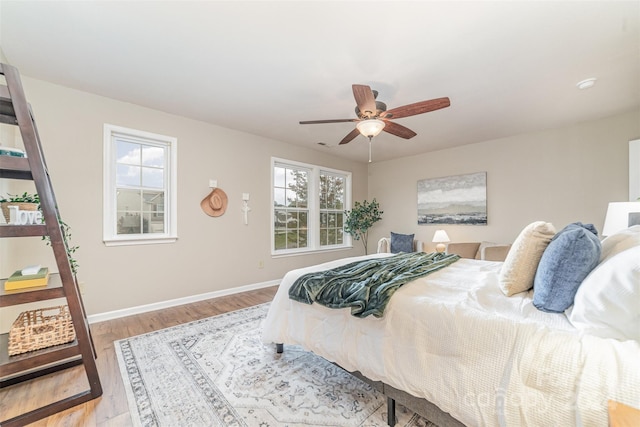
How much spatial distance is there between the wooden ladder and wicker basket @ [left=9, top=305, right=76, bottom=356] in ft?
0.27

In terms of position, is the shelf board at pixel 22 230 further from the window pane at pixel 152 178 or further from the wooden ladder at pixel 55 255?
the window pane at pixel 152 178

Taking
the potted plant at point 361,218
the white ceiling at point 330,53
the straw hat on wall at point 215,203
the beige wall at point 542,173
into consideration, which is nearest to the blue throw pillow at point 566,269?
the white ceiling at point 330,53

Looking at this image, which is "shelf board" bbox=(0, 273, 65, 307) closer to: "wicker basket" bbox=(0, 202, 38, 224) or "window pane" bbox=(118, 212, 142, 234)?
"wicker basket" bbox=(0, 202, 38, 224)

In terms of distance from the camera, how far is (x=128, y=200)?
317cm

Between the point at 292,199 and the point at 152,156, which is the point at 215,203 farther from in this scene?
the point at 292,199

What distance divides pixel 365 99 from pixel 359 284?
1503 mm

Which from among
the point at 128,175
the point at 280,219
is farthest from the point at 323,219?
the point at 128,175

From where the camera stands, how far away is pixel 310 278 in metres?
1.90

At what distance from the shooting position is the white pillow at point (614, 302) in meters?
0.96

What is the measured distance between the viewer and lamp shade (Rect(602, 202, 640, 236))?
2.29 m

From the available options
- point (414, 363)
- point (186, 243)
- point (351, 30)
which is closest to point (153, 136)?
point (186, 243)

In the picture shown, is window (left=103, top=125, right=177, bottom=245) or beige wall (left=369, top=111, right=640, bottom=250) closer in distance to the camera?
window (left=103, top=125, right=177, bottom=245)

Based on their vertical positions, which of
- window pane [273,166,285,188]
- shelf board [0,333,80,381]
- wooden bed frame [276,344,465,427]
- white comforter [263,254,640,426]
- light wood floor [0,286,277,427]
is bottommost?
light wood floor [0,286,277,427]

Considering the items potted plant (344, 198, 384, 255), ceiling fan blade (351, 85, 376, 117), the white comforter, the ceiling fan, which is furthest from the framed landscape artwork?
the white comforter
